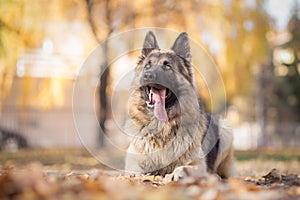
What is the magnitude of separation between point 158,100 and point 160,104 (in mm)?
52

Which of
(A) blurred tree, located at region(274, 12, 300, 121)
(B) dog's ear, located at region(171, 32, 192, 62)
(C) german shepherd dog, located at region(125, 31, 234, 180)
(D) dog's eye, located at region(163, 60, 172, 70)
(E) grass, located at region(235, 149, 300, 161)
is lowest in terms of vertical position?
(E) grass, located at region(235, 149, 300, 161)

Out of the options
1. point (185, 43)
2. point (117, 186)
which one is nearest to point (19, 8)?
point (185, 43)

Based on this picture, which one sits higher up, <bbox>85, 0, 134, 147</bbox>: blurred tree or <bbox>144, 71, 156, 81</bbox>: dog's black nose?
<bbox>85, 0, 134, 147</bbox>: blurred tree

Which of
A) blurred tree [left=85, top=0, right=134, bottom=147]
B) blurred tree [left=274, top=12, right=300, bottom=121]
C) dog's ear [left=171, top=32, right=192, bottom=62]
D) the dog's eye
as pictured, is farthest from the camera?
blurred tree [left=274, top=12, right=300, bottom=121]

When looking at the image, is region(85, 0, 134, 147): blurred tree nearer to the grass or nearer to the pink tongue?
the grass

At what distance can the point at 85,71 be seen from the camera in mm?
18312

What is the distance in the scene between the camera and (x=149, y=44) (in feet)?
19.2

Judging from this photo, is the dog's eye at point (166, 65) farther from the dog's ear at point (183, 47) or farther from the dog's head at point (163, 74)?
the dog's ear at point (183, 47)

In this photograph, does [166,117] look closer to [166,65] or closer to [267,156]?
[166,65]

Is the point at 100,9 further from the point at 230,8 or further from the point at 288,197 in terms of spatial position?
the point at 288,197

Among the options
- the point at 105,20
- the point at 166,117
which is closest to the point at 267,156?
the point at 105,20

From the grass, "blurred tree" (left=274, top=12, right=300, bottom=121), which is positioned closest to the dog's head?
the grass

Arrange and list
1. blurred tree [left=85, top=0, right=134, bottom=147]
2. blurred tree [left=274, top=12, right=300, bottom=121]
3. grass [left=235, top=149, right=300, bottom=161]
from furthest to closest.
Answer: blurred tree [left=274, top=12, right=300, bottom=121]
blurred tree [left=85, top=0, right=134, bottom=147]
grass [left=235, top=149, right=300, bottom=161]

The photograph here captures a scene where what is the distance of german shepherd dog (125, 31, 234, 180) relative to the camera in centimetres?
538
